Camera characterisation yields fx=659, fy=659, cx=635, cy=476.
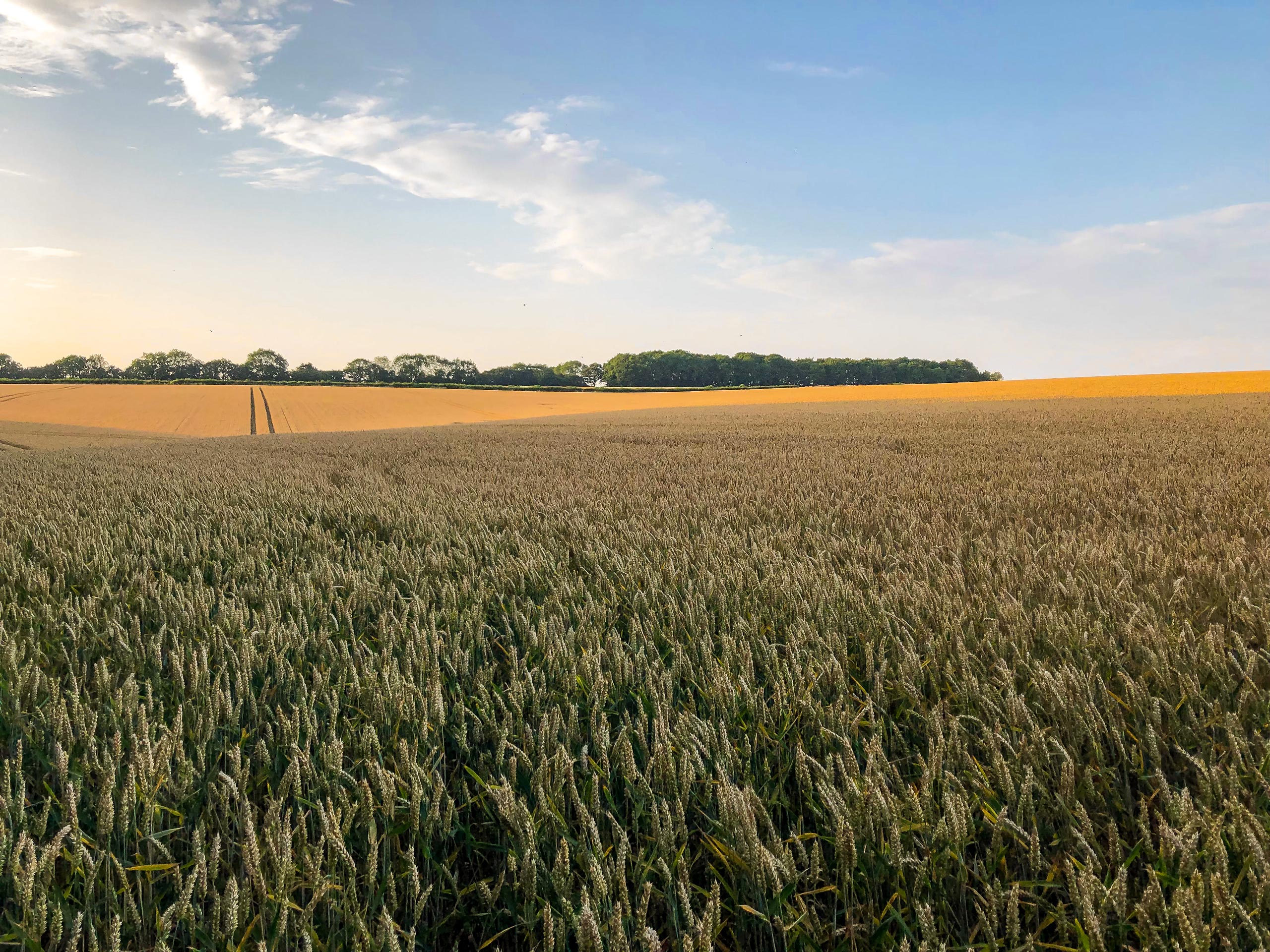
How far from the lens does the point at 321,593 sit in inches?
114

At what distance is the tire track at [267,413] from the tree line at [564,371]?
28.4 meters

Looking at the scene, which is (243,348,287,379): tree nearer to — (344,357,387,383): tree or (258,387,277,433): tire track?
(344,357,387,383): tree

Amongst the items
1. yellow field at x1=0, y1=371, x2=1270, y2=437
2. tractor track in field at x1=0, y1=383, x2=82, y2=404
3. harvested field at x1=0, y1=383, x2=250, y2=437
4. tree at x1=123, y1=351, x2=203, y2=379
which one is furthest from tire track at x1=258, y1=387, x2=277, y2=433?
tree at x1=123, y1=351, x2=203, y2=379

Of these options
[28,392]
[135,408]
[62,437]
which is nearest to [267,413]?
[135,408]

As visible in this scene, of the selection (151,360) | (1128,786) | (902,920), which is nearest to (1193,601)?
(1128,786)

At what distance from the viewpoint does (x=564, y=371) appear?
97812 mm

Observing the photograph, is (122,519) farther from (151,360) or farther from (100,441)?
(151,360)

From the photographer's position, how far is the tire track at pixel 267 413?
4241 cm

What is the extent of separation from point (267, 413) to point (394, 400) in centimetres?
1023

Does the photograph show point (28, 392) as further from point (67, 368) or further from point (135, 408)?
point (67, 368)

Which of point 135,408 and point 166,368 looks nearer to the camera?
point 135,408

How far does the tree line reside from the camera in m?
90.2

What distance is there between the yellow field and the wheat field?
34.1 metres

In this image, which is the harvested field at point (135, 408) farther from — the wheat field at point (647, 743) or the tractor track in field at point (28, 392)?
the wheat field at point (647, 743)
